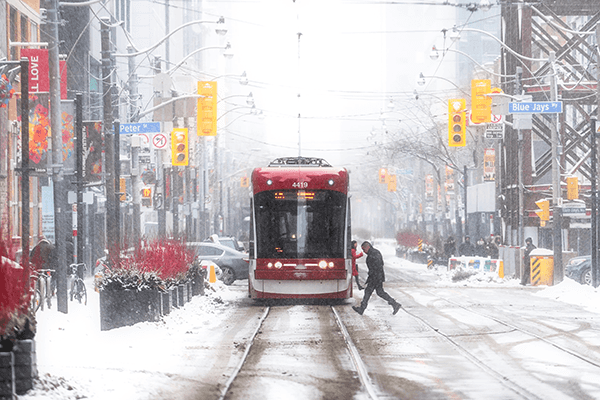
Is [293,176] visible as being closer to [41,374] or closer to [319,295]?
[319,295]

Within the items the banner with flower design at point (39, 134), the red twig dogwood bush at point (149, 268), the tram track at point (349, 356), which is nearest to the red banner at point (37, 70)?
the banner with flower design at point (39, 134)

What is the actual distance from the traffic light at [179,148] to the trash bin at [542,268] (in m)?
15.2

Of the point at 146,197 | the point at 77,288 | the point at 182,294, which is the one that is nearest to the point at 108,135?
the point at 77,288

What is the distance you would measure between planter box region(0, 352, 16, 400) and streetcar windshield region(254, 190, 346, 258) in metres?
12.9

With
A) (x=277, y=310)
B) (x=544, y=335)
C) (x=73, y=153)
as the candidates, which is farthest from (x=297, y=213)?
(x=544, y=335)

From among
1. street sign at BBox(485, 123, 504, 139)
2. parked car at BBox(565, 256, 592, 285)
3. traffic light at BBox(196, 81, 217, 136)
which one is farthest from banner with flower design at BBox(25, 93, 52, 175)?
street sign at BBox(485, 123, 504, 139)

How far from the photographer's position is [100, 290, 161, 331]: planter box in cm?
1627

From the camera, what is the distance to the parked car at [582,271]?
32031mm

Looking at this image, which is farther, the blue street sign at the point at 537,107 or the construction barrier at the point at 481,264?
the construction barrier at the point at 481,264

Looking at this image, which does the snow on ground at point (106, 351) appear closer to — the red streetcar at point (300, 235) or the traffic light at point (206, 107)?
the red streetcar at point (300, 235)

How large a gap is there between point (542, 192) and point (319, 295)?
987 inches

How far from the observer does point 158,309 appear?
674 inches

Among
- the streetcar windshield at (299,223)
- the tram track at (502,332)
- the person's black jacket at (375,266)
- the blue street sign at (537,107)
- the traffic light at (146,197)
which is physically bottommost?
the tram track at (502,332)

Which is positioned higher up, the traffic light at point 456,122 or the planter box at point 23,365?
the traffic light at point 456,122
